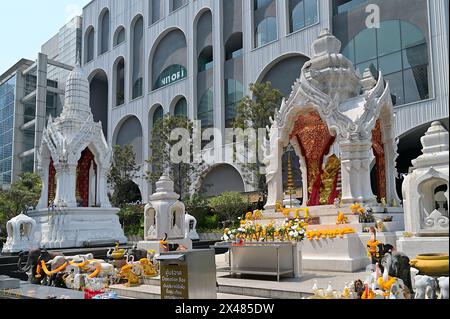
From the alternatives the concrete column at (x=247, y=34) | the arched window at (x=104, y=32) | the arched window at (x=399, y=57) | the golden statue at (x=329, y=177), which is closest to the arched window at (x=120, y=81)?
the arched window at (x=104, y=32)

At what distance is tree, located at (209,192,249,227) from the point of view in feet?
91.5

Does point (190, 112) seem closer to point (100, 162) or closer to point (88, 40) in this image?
point (100, 162)

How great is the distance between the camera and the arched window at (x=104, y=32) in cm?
4928

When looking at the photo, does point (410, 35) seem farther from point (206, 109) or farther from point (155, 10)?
point (155, 10)

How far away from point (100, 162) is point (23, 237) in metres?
5.22

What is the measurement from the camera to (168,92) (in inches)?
1590

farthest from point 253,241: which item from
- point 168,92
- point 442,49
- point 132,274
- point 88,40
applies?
point 88,40

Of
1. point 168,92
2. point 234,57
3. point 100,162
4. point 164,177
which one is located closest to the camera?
point 164,177

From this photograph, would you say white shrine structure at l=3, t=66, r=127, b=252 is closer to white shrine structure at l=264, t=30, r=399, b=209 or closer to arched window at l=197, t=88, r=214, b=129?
white shrine structure at l=264, t=30, r=399, b=209

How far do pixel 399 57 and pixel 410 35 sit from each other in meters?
1.32

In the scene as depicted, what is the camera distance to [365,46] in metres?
27.0

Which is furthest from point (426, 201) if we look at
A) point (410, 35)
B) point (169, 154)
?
point (169, 154)

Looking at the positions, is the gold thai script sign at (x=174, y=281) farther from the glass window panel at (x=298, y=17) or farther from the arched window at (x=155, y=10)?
the arched window at (x=155, y=10)

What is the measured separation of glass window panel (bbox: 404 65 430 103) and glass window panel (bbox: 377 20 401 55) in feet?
5.59
